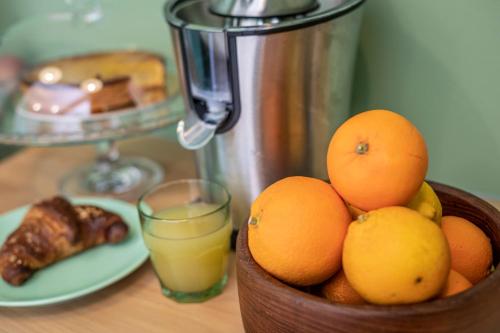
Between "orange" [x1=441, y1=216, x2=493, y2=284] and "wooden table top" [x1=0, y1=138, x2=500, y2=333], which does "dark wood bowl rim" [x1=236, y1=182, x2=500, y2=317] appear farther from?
"wooden table top" [x1=0, y1=138, x2=500, y2=333]

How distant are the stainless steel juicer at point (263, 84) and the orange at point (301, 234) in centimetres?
19

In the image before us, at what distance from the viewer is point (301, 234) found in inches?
19.9

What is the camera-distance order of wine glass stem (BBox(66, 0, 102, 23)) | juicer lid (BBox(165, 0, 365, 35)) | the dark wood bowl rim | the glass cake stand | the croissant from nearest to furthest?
the dark wood bowl rim → juicer lid (BBox(165, 0, 365, 35)) → the croissant → the glass cake stand → wine glass stem (BBox(66, 0, 102, 23))

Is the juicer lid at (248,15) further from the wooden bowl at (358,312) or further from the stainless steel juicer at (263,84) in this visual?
the wooden bowl at (358,312)

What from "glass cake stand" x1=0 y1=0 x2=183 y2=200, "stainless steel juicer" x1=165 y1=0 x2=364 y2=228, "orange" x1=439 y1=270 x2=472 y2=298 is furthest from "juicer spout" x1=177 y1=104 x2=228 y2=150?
"orange" x1=439 y1=270 x2=472 y2=298

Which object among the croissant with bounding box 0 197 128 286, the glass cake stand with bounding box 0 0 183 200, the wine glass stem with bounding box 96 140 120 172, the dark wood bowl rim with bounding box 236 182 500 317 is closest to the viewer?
the dark wood bowl rim with bounding box 236 182 500 317

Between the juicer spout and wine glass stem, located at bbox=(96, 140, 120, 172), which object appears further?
wine glass stem, located at bbox=(96, 140, 120, 172)

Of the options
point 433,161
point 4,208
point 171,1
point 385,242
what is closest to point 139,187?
point 4,208

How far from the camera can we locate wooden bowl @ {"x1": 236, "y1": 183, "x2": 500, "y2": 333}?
1.46 ft

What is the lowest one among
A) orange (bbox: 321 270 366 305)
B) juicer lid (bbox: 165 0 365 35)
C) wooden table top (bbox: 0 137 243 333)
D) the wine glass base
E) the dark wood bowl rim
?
the wine glass base

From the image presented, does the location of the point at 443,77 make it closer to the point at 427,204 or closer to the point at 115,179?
the point at 427,204

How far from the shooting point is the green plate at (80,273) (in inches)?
28.1

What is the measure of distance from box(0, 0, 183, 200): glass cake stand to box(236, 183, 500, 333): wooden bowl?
46 centimetres

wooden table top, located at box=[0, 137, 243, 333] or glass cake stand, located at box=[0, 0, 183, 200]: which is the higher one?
glass cake stand, located at box=[0, 0, 183, 200]
